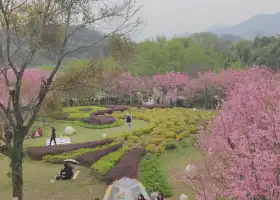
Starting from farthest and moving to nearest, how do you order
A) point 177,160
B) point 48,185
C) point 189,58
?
point 189,58 < point 177,160 < point 48,185

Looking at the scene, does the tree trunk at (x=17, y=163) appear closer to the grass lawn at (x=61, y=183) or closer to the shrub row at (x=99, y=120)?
the grass lawn at (x=61, y=183)

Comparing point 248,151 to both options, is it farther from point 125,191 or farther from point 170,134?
point 170,134

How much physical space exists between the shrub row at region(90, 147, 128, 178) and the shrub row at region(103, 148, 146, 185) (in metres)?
0.37

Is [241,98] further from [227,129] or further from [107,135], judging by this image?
[107,135]

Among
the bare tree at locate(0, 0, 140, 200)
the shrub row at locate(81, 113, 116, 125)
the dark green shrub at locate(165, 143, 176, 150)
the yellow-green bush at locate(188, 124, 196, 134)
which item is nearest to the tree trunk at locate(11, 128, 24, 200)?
the bare tree at locate(0, 0, 140, 200)

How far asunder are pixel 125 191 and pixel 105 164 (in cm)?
451

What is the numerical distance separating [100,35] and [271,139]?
7.99m

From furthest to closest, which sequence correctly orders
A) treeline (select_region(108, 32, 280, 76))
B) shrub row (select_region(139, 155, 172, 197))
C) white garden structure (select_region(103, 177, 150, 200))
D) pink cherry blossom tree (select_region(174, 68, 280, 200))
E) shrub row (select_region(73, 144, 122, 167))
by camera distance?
1. treeline (select_region(108, 32, 280, 76))
2. shrub row (select_region(73, 144, 122, 167))
3. shrub row (select_region(139, 155, 172, 197))
4. white garden structure (select_region(103, 177, 150, 200))
5. pink cherry blossom tree (select_region(174, 68, 280, 200))

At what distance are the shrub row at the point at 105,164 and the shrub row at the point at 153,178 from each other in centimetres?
142

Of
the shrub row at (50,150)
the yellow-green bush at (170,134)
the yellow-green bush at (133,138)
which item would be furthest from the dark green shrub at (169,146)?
the shrub row at (50,150)

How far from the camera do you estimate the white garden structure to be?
12.7 meters

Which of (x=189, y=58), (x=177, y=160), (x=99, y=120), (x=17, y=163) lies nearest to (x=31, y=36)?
(x=17, y=163)

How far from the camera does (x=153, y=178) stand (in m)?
15.6

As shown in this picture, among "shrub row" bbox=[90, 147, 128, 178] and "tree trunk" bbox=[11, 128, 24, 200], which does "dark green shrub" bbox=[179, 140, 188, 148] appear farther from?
"tree trunk" bbox=[11, 128, 24, 200]
